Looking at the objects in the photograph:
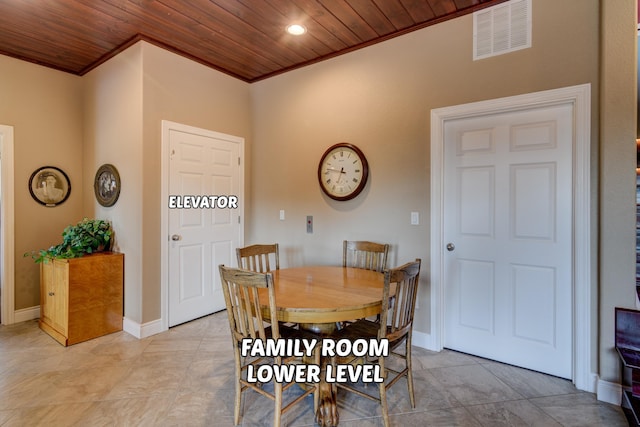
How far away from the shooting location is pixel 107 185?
3.34m

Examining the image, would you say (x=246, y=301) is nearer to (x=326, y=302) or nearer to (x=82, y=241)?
(x=326, y=302)

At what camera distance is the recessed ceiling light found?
2727 mm

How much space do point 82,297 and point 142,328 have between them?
1.92 feet

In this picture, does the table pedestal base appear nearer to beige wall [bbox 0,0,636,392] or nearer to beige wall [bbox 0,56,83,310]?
beige wall [bbox 0,0,636,392]

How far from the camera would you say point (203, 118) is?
344cm

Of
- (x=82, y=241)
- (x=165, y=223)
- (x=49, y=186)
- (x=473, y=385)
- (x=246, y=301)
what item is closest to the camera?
(x=246, y=301)

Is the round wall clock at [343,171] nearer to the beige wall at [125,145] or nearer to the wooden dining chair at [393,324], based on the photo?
the wooden dining chair at [393,324]

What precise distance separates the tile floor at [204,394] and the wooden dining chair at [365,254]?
2.60 feet

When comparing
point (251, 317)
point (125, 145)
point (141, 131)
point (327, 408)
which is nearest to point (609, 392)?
point (327, 408)

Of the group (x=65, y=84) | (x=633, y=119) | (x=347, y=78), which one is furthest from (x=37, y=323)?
(x=633, y=119)

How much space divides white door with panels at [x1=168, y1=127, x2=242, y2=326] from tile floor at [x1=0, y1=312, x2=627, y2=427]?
2.28 feet

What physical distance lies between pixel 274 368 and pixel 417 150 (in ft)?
6.62

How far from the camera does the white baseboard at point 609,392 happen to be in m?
1.96

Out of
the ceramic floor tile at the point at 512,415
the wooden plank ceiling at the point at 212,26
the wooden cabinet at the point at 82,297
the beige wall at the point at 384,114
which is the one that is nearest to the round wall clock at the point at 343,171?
the beige wall at the point at 384,114
